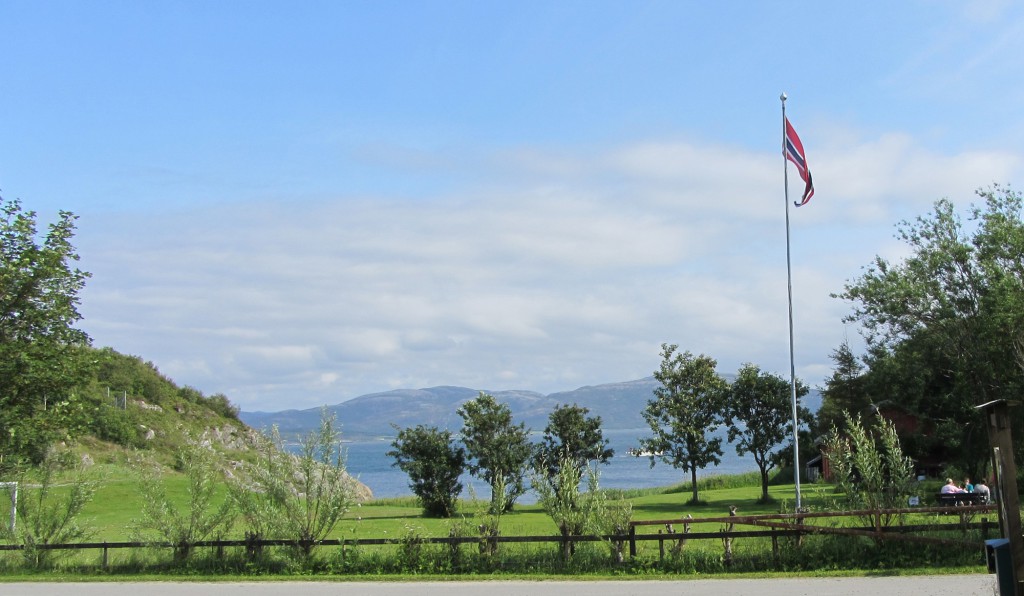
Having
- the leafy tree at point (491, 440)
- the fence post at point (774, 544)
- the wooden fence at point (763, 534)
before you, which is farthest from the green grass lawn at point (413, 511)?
the fence post at point (774, 544)

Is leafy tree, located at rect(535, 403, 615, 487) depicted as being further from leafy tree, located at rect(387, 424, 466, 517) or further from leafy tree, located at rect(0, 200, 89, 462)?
leafy tree, located at rect(0, 200, 89, 462)

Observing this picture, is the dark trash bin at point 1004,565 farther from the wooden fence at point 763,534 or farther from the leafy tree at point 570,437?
the leafy tree at point 570,437

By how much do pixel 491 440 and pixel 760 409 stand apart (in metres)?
13.3

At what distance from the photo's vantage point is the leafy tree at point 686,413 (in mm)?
41594

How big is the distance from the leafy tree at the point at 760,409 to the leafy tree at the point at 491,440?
34.4ft

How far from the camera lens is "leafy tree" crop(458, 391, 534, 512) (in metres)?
41.7

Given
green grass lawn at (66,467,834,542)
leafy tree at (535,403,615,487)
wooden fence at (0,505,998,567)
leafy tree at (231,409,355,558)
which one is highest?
leafy tree at (535,403,615,487)

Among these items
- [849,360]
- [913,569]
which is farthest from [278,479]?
→ [849,360]

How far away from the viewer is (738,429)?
41094 mm

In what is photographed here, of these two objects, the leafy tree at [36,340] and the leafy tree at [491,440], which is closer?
the leafy tree at [36,340]

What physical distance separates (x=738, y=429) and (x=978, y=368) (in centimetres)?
1085

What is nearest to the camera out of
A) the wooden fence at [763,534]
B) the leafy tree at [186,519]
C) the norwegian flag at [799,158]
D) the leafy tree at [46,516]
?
the wooden fence at [763,534]

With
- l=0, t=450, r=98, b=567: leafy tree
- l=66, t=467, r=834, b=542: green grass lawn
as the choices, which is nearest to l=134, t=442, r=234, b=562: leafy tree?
l=0, t=450, r=98, b=567: leafy tree

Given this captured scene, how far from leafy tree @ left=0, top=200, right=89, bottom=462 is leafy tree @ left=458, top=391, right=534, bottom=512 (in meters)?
21.2
